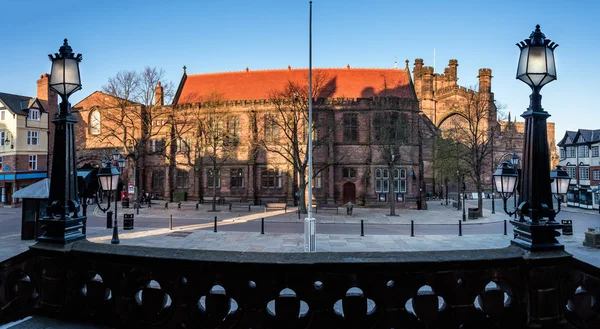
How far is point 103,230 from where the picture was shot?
67.1 feet

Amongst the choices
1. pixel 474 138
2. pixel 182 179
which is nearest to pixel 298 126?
pixel 182 179

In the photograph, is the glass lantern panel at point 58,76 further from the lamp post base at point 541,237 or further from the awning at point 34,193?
the awning at point 34,193

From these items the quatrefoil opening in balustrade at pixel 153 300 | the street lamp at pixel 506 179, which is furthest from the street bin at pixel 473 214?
the quatrefoil opening in balustrade at pixel 153 300

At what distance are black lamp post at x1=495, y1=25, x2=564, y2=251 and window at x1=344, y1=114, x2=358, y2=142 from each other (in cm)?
3331

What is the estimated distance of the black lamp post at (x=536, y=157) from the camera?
Result: 12.7ft

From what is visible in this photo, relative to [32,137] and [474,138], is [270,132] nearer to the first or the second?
[474,138]

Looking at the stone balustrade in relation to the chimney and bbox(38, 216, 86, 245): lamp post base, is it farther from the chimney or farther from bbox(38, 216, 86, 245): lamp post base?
the chimney

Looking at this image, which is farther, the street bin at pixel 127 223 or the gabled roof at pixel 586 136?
the gabled roof at pixel 586 136

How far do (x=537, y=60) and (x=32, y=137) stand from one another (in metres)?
49.6

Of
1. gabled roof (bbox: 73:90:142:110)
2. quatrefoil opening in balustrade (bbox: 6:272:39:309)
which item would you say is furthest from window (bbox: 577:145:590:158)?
gabled roof (bbox: 73:90:142:110)

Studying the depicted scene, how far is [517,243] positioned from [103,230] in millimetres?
22198

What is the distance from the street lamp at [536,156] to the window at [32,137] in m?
49.3

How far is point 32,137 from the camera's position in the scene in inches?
1561

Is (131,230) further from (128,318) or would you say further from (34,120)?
(34,120)
